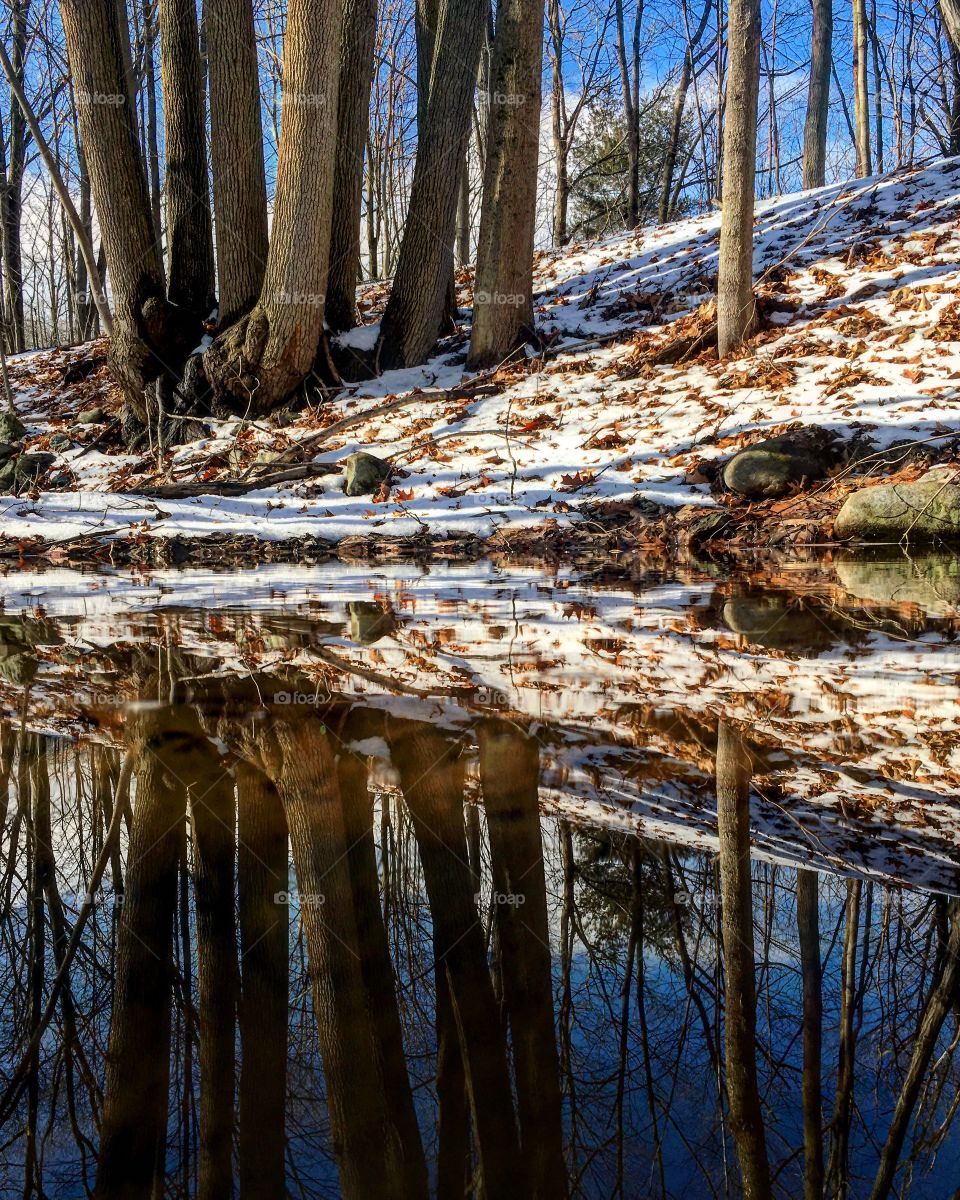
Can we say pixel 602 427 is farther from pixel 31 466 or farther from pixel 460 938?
pixel 460 938

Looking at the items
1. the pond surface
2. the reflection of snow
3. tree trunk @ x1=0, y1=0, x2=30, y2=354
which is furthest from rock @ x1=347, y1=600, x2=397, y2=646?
tree trunk @ x1=0, y1=0, x2=30, y2=354

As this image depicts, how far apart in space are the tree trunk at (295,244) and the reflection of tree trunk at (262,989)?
9.08m

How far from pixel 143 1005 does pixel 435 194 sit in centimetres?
1120

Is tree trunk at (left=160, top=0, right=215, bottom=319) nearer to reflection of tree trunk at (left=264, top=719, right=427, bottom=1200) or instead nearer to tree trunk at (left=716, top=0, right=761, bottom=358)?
tree trunk at (left=716, top=0, right=761, bottom=358)

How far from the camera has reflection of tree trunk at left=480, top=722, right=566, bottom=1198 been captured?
1.15m

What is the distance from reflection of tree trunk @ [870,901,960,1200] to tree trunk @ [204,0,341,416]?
1004 cm

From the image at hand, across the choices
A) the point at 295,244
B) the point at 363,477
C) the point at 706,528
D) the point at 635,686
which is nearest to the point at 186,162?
the point at 295,244

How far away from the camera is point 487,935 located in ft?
5.49

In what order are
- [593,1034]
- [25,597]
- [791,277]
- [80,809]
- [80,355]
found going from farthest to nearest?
[80,355]
[791,277]
[25,597]
[80,809]
[593,1034]

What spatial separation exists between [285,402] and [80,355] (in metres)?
7.26

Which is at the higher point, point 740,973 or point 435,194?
point 435,194

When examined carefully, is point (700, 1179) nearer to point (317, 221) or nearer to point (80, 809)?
point (80, 809)

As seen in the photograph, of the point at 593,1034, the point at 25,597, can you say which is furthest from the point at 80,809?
the point at 25,597

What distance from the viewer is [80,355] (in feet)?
53.7
